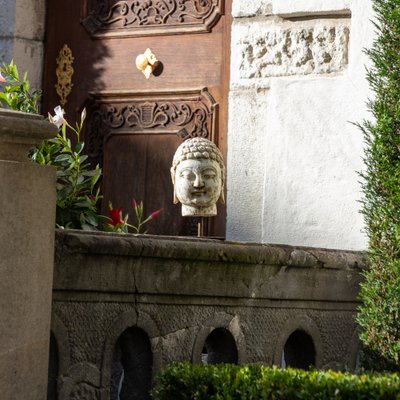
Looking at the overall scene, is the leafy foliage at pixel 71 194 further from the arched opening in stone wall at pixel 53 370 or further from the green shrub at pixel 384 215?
the green shrub at pixel 384 215

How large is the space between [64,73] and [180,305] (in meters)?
3.87

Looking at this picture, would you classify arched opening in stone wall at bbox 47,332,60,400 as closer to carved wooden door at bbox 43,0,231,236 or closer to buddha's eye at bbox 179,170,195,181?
buddha's eye at bbox 179,170,195,181

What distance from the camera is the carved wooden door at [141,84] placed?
7.85m

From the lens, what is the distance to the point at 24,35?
8.27 metres

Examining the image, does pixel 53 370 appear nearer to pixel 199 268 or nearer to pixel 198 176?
pixel 199 268

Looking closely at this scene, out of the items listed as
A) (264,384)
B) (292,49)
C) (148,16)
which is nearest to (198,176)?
(292,49)

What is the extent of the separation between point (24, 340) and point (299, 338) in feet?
6.33

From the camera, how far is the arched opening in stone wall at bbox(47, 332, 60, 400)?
4.33 m

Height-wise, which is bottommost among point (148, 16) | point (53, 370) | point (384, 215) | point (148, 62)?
point (53, 370)

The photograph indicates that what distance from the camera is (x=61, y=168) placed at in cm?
549

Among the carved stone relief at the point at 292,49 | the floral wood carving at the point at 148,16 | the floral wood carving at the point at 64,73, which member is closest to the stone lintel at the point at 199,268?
the carved stone relief at the point at 292,49

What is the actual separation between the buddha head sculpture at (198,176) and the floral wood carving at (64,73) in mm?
1723

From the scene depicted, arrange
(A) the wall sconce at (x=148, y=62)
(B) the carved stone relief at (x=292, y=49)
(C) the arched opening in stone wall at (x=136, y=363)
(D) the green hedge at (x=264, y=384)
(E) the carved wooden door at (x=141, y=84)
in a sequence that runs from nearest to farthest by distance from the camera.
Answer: (D) the green hedge at (x=264, y=384), (C) the arched opening in stone wall at (x=136, y=363), (B) the carved stone relief at (x=292, y=49), (E) the carved wooden door at (x=141, y=84), (A) the wall sconce at (x=148, y=62)

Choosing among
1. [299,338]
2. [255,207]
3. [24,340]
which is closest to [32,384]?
[24,340]
